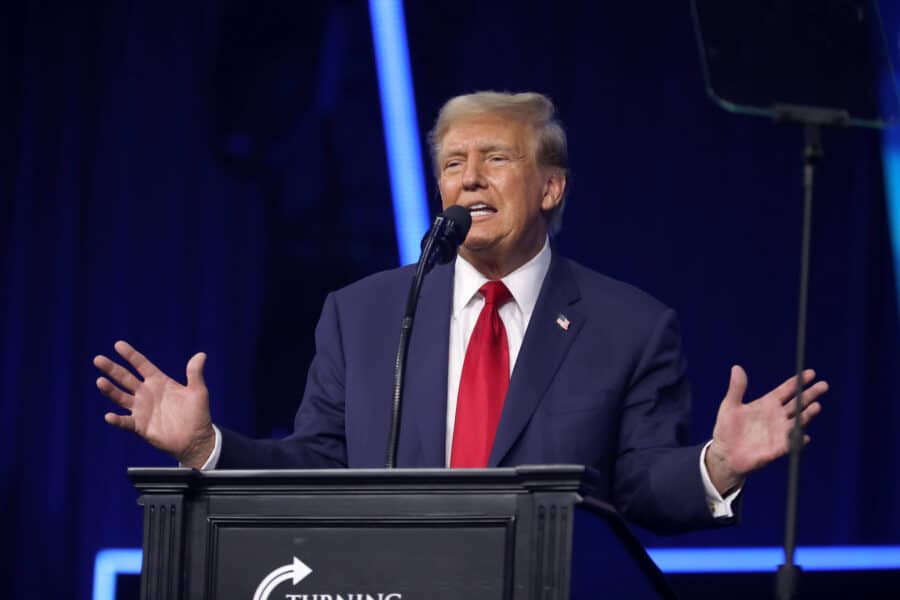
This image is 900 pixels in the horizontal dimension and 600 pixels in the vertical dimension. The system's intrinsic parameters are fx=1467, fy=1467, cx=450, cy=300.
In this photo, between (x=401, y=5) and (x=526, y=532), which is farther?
(x=401, y=5)

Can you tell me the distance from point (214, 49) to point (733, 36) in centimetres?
242

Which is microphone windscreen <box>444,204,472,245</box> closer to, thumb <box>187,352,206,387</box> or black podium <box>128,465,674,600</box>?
thumb <box>187,352,206,387</box>

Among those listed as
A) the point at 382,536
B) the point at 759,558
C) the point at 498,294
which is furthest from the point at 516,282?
the point at 759,558

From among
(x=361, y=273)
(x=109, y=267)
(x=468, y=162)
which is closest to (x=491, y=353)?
(x=468, y=162)

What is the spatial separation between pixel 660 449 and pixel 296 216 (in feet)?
5.55

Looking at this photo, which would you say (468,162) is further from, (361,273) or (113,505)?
(113,505)

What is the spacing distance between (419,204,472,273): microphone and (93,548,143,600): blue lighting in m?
1.68

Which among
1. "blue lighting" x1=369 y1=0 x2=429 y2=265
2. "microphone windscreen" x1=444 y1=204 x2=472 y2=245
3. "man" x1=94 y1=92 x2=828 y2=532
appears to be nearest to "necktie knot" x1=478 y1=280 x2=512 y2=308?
"man" x1=94 y1=92 x2=828 y2=532

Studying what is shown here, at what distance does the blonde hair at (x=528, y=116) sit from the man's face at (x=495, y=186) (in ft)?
0.05

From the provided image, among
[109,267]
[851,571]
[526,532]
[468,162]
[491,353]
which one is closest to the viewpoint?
[526,532]

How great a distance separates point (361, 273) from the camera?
382 cm

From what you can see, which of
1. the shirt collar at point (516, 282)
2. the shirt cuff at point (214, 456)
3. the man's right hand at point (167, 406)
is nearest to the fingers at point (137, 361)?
the man's right hand at point (167, 406)

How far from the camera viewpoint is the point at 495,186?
2.73m

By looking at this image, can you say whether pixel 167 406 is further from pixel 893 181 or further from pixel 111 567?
pixel 893 181
